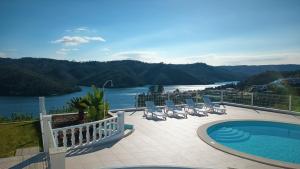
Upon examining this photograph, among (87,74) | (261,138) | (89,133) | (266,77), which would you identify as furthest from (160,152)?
(87,74)

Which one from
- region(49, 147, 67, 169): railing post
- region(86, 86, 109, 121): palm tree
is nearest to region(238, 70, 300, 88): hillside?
region(86, 86, 109, 121): palm tree

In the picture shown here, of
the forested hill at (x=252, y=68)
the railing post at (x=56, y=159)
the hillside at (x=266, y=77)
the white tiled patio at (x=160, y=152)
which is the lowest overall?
the white tiled patio at (x=160, y=152)

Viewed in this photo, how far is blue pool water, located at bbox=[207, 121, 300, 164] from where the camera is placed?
7.50 metres

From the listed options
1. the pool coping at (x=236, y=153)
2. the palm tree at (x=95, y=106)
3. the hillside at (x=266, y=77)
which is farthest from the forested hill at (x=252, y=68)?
the palm tree at (x=95, y=106)

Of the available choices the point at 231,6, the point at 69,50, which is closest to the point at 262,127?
the point at 231,6

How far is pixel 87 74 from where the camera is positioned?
52.8 meters

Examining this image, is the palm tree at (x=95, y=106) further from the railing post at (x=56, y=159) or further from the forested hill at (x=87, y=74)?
the forested hill at (x=87, y=74)

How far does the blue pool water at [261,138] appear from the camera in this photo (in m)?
7.50

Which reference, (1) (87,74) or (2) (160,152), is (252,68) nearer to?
(1) (87,74)

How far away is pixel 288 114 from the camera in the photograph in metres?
12.2

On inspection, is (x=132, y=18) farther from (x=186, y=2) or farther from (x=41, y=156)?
(x=41, y=156)

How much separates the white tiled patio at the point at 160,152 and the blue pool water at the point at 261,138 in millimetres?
1118

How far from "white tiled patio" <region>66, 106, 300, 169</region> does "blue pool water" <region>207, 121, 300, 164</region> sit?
3.67 ft

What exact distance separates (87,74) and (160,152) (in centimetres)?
4836
